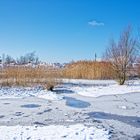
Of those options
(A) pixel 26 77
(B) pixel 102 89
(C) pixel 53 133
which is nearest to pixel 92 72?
(A) pixel 26 77

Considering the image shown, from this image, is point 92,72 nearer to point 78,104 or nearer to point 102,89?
point 102,89

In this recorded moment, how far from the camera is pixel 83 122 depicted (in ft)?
22.9

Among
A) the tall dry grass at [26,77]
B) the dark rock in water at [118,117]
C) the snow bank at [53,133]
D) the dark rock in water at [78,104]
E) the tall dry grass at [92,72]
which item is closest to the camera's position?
the snow bank at [53,133]

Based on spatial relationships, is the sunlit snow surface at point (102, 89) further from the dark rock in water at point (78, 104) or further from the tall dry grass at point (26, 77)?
the dark rock in water at point (78, 104)

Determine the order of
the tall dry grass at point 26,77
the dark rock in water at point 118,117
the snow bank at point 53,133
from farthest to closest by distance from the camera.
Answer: the tall dry grass at point 26,77 → the dark rock in water at point 118,117 → the snow bank at point 53,133

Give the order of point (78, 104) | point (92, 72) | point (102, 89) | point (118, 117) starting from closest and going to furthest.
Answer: point (118, 117) < point (78, 104) < point (102, 89) < point (92, 72)

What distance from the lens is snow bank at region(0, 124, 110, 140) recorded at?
223 inches

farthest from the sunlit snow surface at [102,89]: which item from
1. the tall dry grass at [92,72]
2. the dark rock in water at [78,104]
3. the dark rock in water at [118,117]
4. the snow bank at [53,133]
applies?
the tall dry grass at [92,72]

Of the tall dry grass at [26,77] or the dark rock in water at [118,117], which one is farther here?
the tall dry grass at [26,77]

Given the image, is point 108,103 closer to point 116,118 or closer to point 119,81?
point 116,118

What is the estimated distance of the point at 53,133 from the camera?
19.5 ft

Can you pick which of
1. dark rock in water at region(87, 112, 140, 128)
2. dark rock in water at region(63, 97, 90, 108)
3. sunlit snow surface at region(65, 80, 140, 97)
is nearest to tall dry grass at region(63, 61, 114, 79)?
sunlit snow surface at region(65, 80, 140, 97)

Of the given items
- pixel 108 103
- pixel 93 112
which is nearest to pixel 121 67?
pixel 108 103

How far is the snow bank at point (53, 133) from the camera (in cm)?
568
